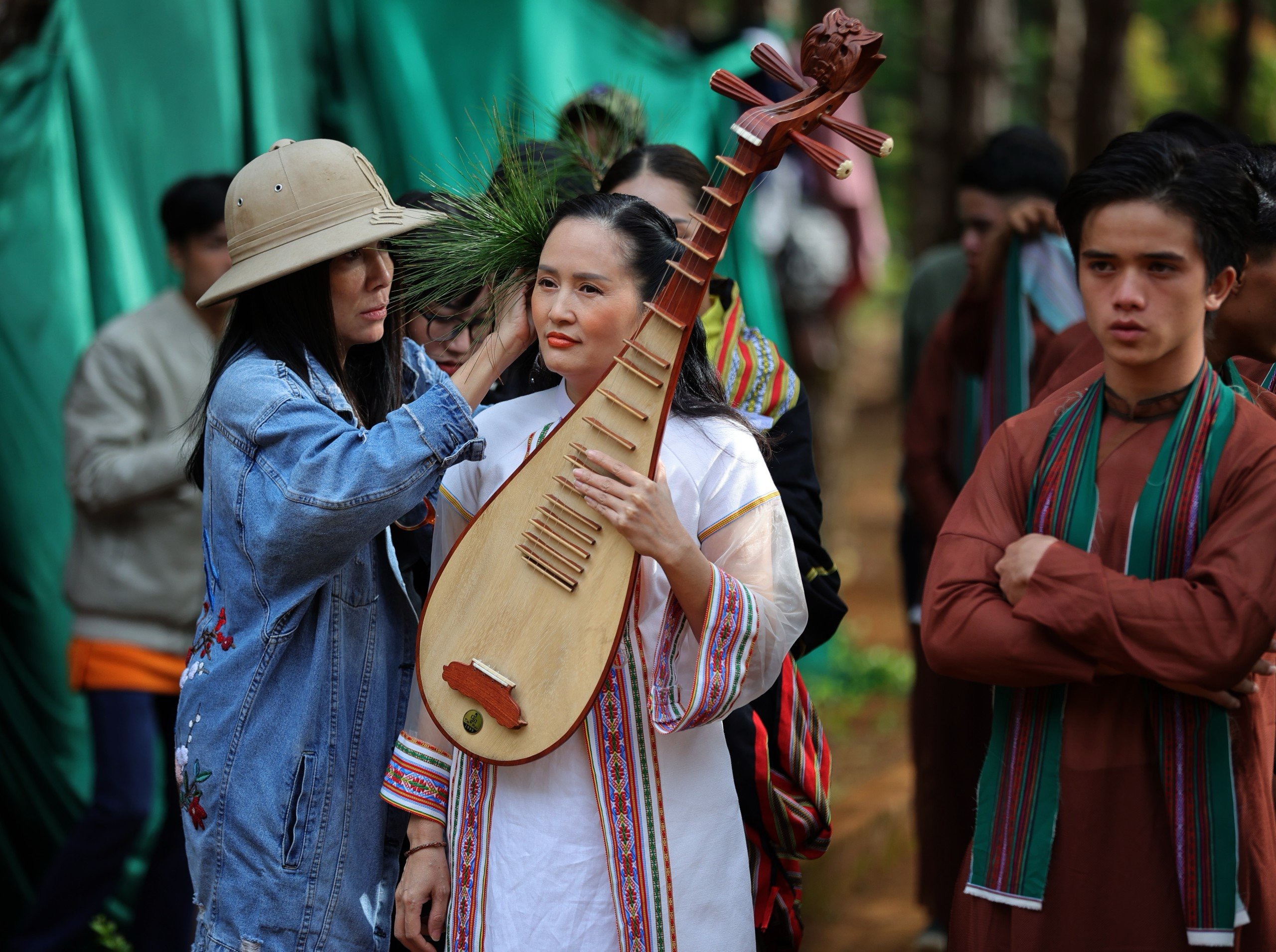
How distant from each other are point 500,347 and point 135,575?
Answer: 1.88 meters

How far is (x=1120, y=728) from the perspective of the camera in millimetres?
2018

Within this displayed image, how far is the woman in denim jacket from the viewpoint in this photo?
213cm

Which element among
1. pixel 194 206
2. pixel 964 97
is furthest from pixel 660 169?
pixel 964 97

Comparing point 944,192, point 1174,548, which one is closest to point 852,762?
point 944,192

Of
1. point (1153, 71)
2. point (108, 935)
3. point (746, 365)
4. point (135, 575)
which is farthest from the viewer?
point (1153, 71)

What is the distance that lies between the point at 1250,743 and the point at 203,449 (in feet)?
6.03

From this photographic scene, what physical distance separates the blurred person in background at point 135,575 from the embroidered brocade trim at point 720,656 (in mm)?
2055


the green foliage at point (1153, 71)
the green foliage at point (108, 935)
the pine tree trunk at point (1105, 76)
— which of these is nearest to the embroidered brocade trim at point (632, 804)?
the green foliage at point (108, 935)

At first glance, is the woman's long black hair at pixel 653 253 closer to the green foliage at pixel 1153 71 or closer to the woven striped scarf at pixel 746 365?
the woven striped scarf at pixel 746 365

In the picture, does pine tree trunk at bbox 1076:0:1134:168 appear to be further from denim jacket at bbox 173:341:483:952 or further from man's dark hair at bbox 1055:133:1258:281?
denim jacket at bbox 173:341:483:952

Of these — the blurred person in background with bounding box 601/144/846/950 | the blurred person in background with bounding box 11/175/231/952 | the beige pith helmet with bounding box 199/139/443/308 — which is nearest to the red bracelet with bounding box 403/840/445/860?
the blurred person in background with bounding box 601/144/846/950

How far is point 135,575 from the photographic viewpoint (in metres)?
3.67

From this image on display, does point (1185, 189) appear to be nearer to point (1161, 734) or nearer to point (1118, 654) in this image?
point (1118, 654)

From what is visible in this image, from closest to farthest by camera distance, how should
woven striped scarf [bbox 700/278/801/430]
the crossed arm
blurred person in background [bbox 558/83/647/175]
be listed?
1. the crossed arm
2. woven striped scarf [bbox 700/278/801/430]
3. blurred person in background [bbox 558/83/647/175]
